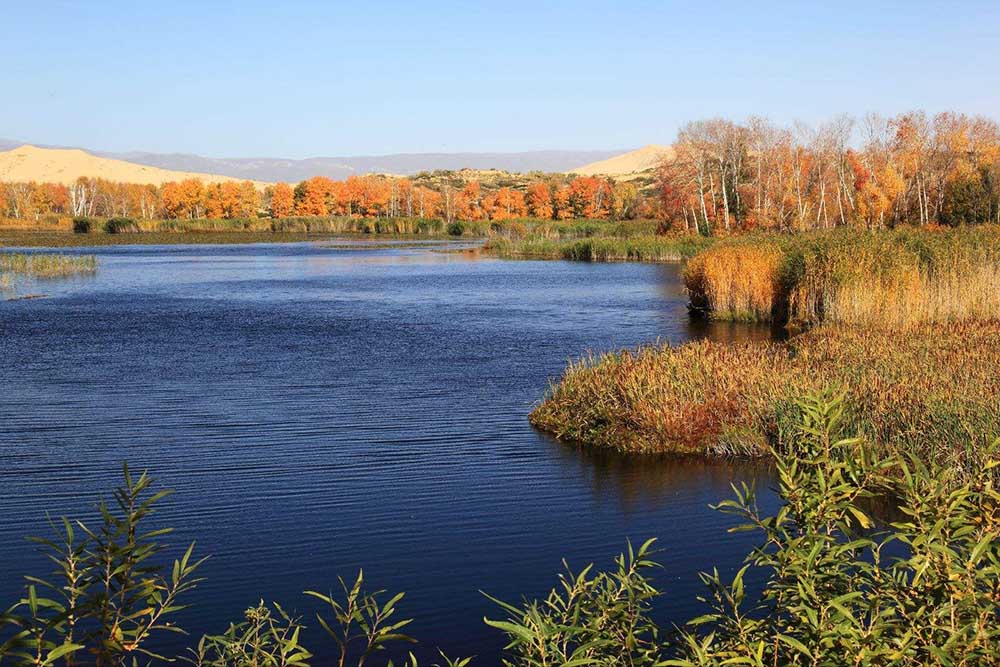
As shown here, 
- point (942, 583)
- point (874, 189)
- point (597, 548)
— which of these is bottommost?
point (597, 548)

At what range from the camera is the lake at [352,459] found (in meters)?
8.98

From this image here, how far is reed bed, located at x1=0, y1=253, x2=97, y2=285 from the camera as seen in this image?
42.9 meters

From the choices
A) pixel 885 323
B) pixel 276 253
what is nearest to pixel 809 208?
pixel 276 253

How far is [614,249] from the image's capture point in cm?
5466

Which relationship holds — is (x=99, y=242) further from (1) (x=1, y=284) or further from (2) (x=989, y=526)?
(2) (x=989, y=526)

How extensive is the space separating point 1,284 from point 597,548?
113ft

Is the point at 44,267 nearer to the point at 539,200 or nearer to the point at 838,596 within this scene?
the point at 838,596

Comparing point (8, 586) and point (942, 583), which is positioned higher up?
point (942, 583)

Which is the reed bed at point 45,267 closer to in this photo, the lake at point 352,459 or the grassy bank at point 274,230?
the lake at point 352,459

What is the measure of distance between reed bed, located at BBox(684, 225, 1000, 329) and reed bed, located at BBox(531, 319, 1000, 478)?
14.2 feet

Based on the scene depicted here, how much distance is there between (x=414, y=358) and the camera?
70.3 ft

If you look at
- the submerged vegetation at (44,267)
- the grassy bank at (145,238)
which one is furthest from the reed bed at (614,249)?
the grassy bank at (145,238)

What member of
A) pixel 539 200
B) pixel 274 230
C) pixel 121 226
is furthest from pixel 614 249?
pixel 539 200

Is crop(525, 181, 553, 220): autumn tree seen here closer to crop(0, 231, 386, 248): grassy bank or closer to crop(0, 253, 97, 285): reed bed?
crop(0, 231, 386, 248): grassy bank
